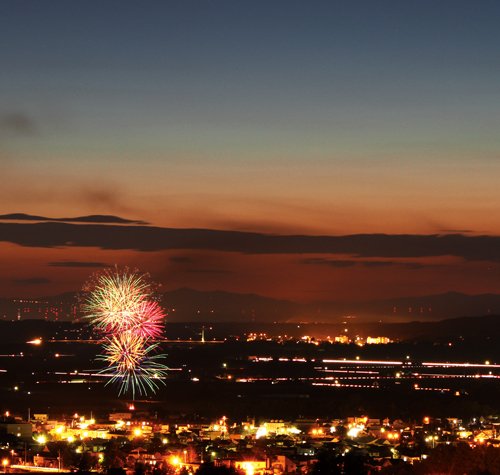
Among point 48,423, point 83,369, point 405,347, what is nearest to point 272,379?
point 83,369

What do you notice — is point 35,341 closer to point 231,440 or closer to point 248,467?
point 231,440

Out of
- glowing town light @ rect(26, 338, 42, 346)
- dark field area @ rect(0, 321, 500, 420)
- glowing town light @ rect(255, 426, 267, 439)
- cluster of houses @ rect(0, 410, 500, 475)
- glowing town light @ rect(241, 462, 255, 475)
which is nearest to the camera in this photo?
glowing town light @ rect(241, 462, 255, 475)

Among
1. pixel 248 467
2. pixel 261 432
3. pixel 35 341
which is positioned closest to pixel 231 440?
pixel 261 432

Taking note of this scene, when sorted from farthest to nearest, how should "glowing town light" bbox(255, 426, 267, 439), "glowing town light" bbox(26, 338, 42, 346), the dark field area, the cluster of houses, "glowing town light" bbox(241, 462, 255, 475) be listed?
1. "glowing town light" bbox(26, 338, 42, 346)
2. the dark field area
3. "glowing town light" bbox(255, 426, 267, 439)
4. the cluster of houses
5. "glowing town light" bbox(241, 462, 255, 475)

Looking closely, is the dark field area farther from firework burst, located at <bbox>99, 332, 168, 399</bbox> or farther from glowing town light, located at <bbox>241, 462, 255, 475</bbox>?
glowing town light, located at <bbox>241, 462, 255, 475</bbox>

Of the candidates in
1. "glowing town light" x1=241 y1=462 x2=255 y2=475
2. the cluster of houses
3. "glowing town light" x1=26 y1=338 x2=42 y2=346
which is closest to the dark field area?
"glowing town light" x1=26 y1=338 x2=42 y2=346

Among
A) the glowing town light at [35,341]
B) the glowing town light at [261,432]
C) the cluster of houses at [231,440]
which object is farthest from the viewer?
the glowing town light at [35,341]

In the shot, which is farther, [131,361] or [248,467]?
[131,361]

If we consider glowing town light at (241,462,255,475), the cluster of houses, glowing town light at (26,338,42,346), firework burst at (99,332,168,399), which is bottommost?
glowing town light at (241,462,255,475)

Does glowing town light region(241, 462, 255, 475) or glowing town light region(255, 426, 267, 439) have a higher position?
glowing town light region(255, 426, 267, 439)

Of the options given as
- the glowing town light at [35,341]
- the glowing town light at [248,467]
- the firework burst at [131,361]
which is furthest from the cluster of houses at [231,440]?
the glowing town light at [35,341]

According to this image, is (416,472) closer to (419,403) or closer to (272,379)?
(419,403)

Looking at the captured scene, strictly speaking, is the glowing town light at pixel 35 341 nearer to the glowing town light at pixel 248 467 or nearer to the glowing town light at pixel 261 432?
the glowing town light at pixel 261 432
